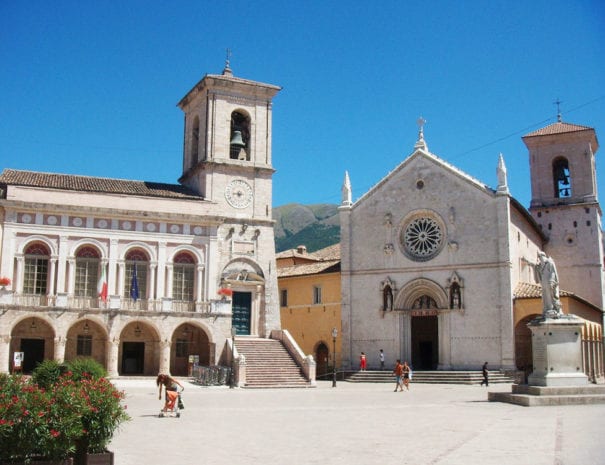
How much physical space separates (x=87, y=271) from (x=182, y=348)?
6754mm

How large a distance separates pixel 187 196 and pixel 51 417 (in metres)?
31.2

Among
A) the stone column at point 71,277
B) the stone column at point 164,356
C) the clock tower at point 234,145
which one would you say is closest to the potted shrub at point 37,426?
the stone column at point 164,356

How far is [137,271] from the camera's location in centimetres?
3825

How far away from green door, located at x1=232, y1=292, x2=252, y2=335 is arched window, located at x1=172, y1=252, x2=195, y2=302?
108 inches

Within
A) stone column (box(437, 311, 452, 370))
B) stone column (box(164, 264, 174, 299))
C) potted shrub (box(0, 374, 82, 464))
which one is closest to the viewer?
potted shrub (box(0, 374, 82, 464))

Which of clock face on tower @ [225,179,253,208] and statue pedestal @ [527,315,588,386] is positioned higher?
clock face on tower @ [225,179,253,208]

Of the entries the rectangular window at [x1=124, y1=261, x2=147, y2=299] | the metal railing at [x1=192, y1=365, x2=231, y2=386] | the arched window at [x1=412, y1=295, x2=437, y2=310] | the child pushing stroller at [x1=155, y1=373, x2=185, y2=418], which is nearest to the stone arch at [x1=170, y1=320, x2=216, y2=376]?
the rectangular window at [x1=124, y1=261, x2=147, y2=299]

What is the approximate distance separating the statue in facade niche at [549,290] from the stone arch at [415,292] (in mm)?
16559

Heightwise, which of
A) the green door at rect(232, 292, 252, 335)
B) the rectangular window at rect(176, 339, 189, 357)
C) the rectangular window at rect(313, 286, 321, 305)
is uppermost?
the rectangular window at rect(313, 286, 321, 305)

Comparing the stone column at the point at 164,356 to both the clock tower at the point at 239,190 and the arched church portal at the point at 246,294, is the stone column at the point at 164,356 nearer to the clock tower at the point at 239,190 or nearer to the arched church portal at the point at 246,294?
the clock tower at the point at 239,190

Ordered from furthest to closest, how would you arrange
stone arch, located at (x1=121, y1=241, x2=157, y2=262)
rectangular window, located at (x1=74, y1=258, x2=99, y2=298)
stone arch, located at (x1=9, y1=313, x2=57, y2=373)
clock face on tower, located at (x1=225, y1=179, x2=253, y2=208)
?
clock face on tower, located at (x1=225, y1=179, x2=253, y2=208), stone arch, located at (x1=121, y1=241, x2=157, y2=262), rectangular window, located at (x1=74, y1=258, x2=99, y2=298), stone arch, located at (x1=9, y1=313, x2=57, y2=373)

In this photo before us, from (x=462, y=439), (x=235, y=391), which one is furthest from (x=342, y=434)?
(x=235, y=391)

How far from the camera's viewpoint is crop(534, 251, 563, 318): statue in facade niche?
2411 centimetres

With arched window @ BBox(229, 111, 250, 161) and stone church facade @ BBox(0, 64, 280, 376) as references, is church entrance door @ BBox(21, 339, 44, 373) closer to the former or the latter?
stone church facade @ BBox(0, 64, 280, 376)
